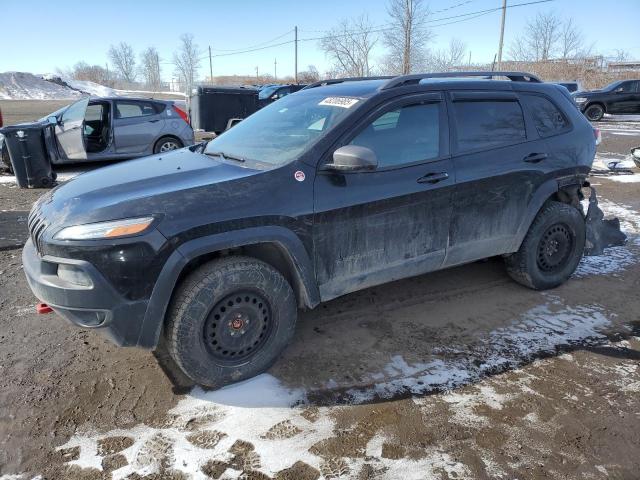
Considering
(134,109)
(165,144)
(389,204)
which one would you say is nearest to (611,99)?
(165,144)

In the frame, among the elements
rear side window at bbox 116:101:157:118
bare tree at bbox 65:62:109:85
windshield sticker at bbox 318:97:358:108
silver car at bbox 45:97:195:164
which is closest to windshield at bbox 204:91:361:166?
windshield sticker at bbox 318:97:358:108

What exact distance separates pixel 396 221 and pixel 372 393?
44.5 inches

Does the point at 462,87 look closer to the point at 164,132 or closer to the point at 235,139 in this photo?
the point at 235,139

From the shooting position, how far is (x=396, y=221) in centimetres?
326

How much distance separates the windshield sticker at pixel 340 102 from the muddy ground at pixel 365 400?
5.32 feet

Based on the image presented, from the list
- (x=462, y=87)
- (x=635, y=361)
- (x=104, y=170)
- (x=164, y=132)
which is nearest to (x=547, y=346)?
(x=635, y=361)

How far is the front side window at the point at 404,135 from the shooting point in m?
3.21

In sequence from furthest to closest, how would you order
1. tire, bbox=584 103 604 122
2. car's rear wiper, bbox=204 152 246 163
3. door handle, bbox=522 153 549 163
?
tire, bbox=584 103 604 122 → door handle, bbox=522 153 549 163 → car's rear wiper, bbox=204 152 246 163

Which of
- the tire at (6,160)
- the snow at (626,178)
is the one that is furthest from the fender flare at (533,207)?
the tire at (6,160)

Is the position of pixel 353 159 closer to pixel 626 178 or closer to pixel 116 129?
pixel 116 129

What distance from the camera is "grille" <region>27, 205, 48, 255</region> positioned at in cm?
271

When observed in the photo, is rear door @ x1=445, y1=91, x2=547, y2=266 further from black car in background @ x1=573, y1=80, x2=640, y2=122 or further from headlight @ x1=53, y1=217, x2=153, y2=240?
black car in background @ x1=573, y1=80, x2=640, y2=122

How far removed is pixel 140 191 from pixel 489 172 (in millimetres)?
2497

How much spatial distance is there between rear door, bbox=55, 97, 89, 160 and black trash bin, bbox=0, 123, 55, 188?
2.79 ft
